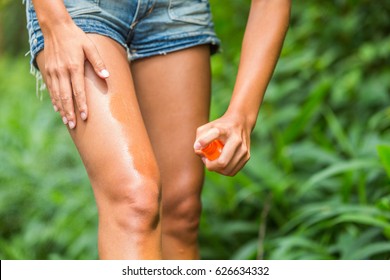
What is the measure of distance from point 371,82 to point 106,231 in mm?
2991

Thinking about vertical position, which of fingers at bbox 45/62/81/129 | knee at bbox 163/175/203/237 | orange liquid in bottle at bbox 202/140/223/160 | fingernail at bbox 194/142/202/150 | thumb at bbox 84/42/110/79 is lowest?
knee at bbox 163/175/203/237

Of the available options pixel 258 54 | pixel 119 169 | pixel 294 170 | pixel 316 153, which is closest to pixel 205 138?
pixel 119 169

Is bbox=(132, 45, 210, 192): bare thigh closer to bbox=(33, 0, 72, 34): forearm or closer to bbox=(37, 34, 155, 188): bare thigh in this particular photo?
bbox=(37, 34, 155, 188): bare thigh

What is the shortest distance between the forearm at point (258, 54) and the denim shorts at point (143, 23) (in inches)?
8.8

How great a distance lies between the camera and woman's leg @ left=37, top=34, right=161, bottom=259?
1.87 meters

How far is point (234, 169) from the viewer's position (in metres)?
1.97

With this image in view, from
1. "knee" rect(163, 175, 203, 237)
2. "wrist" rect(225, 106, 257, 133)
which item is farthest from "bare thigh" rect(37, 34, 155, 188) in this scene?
"knee" rect(163, 175, 203, 237)

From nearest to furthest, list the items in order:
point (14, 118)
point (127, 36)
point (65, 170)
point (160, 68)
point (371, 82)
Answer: point (127, 36), point (160, 68), point (371, 82), point (65, 170), point (14, 118)

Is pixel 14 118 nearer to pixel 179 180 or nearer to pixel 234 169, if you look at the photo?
pixel 179 180

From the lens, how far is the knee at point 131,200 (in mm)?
1866

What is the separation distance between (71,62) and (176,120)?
593mm

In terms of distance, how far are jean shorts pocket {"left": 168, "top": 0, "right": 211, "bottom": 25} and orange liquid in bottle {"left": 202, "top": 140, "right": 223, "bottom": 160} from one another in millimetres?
619

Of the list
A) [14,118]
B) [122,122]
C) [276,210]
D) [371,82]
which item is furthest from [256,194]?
[14,118]

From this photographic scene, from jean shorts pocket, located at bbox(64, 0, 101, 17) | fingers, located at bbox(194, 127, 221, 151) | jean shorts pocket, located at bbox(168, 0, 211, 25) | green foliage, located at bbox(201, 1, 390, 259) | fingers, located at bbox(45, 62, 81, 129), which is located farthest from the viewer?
→ green foliage, located at bbox(201, 1, 390, 259)
